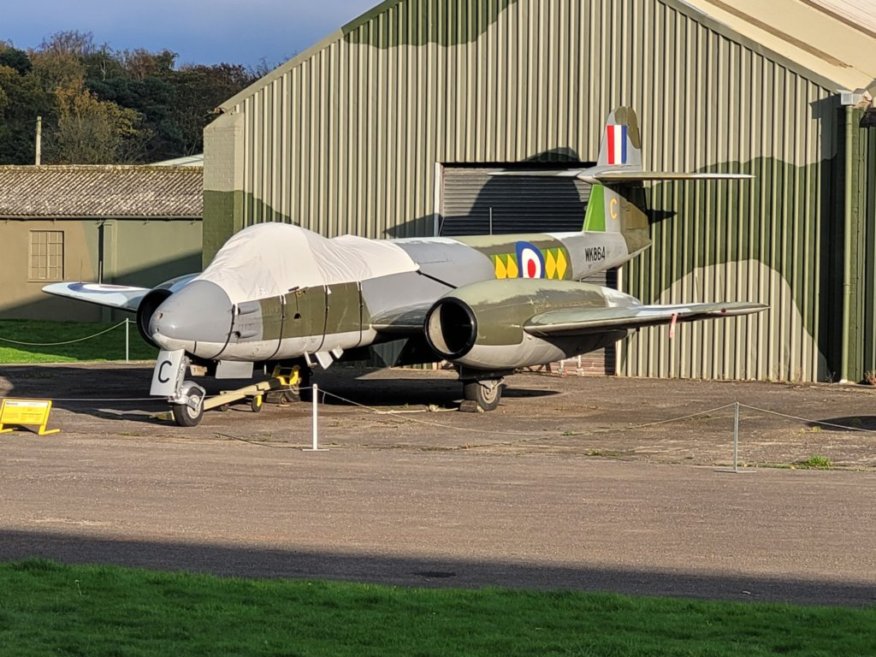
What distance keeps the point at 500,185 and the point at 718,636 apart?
22.5 meters

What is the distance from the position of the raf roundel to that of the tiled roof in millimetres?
20336

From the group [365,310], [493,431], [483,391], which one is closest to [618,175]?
[483,391]

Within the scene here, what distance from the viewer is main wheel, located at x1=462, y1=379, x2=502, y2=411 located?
22472mm

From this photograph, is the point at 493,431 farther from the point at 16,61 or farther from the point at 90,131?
the point at 16,61

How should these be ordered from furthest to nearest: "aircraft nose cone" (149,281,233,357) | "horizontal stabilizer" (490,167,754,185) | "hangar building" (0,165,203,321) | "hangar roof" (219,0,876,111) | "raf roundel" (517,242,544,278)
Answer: "hangar building" (0,165,203,321), "hangar roof" (219,0,876,111), "horizontal stabilizer" (490,167,754,185), "raf roundel" (517,242,544,278), "aircraft nose cone" (149,281,233,357)

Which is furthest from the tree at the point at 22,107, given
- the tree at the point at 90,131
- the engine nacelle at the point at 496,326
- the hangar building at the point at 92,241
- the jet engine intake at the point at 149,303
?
the engine nacelle at the point at 496,326

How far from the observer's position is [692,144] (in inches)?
1118

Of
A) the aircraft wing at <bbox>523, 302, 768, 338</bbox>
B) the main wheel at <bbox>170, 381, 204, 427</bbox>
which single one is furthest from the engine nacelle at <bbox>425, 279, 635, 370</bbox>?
the main wheel at <bbox>170, 381, 204, 427</bbox>

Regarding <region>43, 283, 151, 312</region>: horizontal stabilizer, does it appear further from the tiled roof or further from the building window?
the building window

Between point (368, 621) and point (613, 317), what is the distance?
14008 mm

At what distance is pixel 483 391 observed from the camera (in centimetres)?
2253

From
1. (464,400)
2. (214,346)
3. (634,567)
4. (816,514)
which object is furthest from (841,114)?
(634,567)

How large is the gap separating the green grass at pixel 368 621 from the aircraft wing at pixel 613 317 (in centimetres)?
1240

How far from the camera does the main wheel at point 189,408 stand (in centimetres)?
1986
